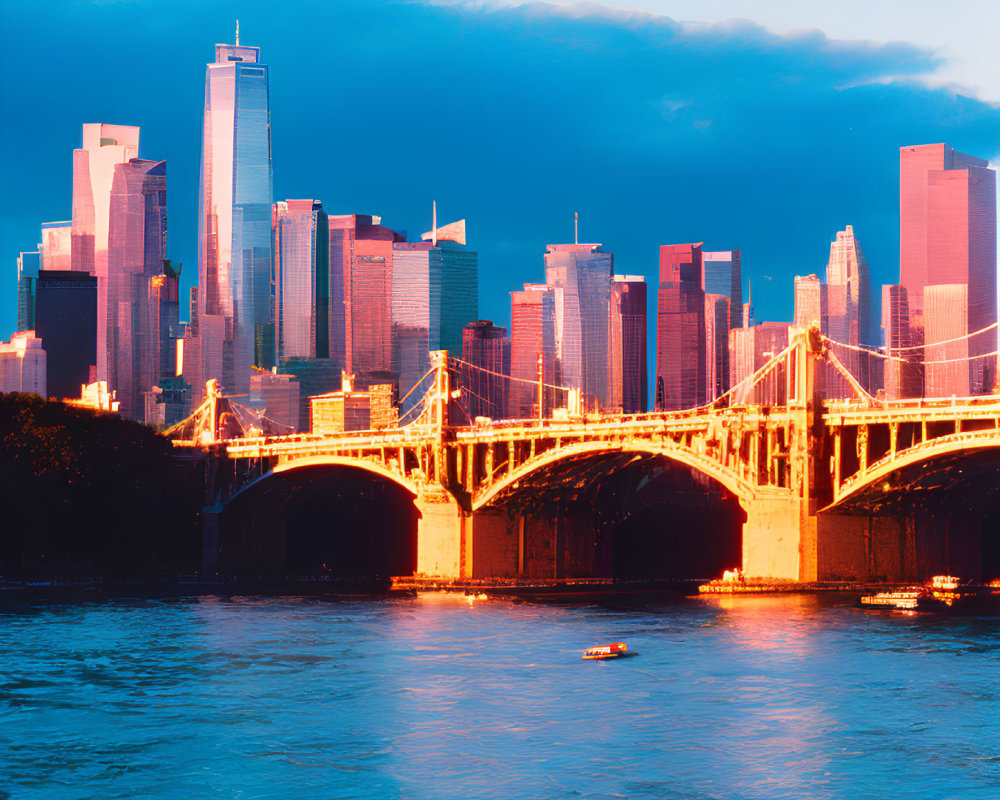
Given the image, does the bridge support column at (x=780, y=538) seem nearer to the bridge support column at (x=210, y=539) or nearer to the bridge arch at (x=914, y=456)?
the bridge arch at (x=914, y=456)

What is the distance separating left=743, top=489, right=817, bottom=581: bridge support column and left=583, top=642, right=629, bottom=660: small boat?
2672 cm

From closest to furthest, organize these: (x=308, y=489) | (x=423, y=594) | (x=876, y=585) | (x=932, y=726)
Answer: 1. (x=932, y=726)
2. (x=876, y=585)
3. (x=423, y=594)
4. (x=308, y=489)

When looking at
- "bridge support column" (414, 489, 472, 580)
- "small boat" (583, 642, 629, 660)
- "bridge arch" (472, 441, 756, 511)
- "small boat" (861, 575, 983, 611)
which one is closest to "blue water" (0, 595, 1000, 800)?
"small boat" (583, 642, 629, 660)

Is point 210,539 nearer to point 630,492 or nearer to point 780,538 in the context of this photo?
point 630,492

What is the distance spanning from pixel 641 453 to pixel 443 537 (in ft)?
52.8

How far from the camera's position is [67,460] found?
9962cm

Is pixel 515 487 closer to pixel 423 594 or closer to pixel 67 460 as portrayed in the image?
pixel 423 594

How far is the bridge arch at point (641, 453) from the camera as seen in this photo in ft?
272

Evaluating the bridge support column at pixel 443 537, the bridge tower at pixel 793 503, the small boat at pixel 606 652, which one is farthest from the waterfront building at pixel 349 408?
the small boat at pixel 606 652

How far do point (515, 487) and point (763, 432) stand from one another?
19.2m

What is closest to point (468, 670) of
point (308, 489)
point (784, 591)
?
point (784, 591)

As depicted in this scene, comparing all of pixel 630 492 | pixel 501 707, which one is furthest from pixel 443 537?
pixel 501 707

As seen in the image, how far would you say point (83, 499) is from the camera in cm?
10125

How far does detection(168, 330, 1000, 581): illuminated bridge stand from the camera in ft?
265
